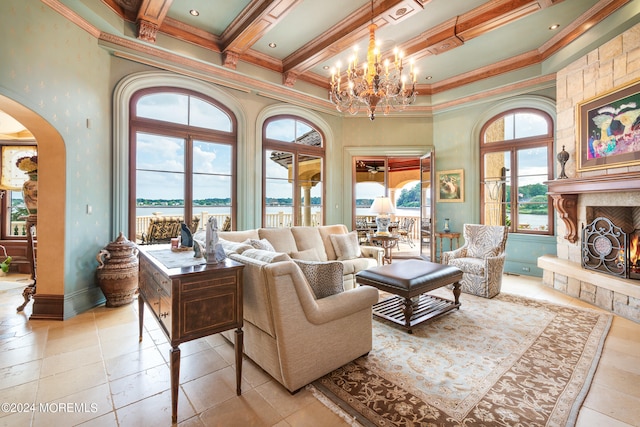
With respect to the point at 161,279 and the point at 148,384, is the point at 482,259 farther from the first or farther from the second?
the point at 148,384

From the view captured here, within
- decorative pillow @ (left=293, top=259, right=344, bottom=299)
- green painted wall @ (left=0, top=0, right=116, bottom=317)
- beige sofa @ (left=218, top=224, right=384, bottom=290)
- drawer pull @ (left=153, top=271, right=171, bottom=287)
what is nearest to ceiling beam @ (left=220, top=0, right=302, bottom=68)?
green painted wall @ (left=0, top=0, right=116, bottom=317)

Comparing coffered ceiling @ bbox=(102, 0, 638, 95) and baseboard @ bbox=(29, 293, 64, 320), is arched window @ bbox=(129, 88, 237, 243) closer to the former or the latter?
coffered ceiling @ bbox=(102, 0, 638, 95)

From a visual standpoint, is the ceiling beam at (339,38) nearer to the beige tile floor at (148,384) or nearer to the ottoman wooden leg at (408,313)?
the ottoman wooden leg at (408,313)

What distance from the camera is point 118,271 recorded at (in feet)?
12.0

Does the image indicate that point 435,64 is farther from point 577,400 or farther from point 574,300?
point 577,400

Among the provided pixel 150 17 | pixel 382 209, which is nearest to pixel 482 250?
pixel 382 209

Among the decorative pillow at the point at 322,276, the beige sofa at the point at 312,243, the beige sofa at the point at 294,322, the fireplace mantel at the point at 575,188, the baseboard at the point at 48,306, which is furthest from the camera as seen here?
the beige sofa at the point at 312,243

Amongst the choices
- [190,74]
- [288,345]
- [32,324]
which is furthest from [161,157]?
[288,345]

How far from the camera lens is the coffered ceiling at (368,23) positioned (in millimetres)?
3600

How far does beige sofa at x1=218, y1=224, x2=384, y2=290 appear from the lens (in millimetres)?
4078

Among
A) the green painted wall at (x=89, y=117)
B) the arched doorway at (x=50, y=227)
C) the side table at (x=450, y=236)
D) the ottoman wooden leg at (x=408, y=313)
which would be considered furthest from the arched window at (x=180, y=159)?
the side table at (x=450, y=236)

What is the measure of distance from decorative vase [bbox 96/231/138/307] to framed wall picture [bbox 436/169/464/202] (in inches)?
235

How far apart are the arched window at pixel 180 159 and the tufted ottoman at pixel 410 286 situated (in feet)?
9.97

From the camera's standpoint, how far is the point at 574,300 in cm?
402
